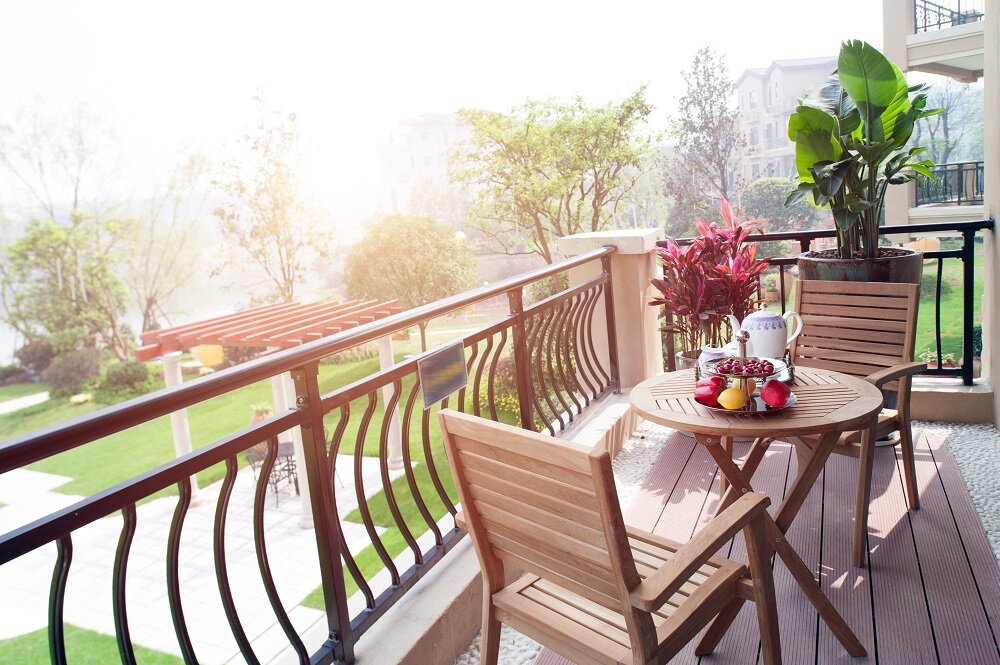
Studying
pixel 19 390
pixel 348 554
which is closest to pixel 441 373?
pixel 348 554

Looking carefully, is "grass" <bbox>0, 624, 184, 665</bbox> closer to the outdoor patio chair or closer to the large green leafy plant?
the outdoor patio chair

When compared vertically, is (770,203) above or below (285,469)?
above

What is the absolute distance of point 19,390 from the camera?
21.6 meters

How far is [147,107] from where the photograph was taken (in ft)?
83.0

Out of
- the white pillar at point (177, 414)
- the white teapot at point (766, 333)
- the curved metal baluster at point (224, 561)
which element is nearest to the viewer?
the curved metal baluster at point (224, 561)

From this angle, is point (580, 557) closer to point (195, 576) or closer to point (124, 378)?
point (195, 576)

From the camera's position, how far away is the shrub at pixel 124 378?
854 inches

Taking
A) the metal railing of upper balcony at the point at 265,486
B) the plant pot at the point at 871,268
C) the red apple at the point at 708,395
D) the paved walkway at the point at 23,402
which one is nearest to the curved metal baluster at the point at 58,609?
the metal railing of upper balcony at the point at 265,486

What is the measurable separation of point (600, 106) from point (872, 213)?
16362mm

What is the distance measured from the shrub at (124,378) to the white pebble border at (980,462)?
21837mm

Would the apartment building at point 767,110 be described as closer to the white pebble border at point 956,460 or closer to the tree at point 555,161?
the tree at point 555,161

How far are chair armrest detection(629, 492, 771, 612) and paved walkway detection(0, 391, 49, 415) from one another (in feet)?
79.3

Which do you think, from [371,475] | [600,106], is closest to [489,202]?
[600,106]

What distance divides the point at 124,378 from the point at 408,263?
918 centimetres
